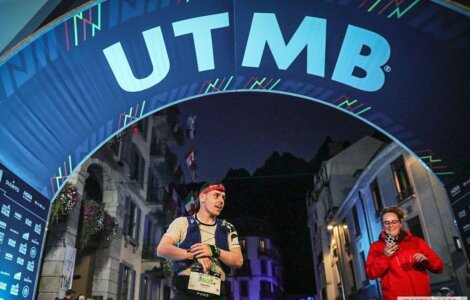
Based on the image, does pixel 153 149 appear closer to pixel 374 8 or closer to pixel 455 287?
pixel 455 287

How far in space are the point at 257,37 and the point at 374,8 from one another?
1921 millimetres

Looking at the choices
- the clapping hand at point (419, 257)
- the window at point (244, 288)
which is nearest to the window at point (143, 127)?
the clapping hand at point (419, 257)

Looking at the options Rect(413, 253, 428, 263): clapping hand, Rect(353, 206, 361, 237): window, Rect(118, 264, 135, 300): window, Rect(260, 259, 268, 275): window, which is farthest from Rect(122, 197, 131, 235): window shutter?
Rect(260, 259, 268, 275): window

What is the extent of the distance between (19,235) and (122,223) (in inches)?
508

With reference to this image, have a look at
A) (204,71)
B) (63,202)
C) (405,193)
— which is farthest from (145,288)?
(204,71)

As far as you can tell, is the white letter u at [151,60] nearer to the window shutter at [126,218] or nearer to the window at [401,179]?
the window shutter at [126,218]

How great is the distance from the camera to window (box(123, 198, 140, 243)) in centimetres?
1844

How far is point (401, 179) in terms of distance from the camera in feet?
63.4

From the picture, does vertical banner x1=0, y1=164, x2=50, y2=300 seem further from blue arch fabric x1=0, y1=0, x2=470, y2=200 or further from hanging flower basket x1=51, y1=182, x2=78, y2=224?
hanging flower basket x1=51, y1=182, x2=78, y2=224

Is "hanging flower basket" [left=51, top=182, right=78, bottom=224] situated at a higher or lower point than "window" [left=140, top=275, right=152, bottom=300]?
higher

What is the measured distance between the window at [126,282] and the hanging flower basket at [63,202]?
Result: 7456 mm

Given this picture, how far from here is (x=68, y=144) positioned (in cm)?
620

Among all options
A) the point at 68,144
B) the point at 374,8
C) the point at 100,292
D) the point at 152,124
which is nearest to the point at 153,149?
the point at 152,124

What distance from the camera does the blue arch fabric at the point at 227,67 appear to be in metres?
5.16
